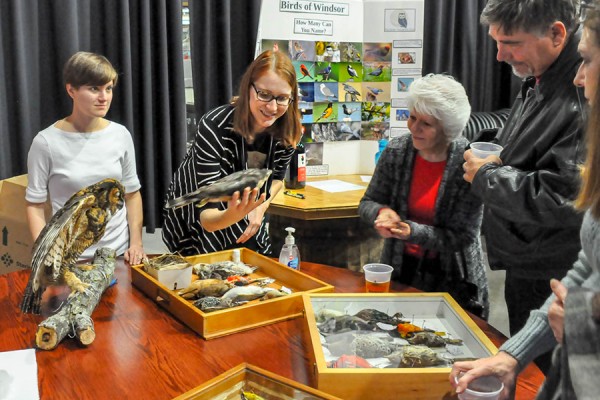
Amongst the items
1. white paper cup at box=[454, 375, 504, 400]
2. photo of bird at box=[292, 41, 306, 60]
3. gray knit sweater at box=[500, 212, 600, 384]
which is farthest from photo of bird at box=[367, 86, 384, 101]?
white paper cup at box=[454, 375, 504, 400]

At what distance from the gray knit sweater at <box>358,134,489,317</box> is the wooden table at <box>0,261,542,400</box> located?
53 centimetres

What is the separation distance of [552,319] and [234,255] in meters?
1.20

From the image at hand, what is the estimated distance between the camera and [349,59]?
11.6 feet

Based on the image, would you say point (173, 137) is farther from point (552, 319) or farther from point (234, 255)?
point (552, 319)

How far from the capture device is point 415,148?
2.18 m

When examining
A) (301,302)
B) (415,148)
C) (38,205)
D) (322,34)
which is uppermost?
(322,34)

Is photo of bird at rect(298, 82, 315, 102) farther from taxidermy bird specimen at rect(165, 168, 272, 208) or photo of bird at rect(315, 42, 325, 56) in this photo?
taxidermy bird specimen at rect(165, 168, 272, 208)

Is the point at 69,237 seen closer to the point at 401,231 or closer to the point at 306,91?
the point at 401,231

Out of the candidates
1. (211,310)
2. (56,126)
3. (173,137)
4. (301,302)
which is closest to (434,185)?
(301,302)

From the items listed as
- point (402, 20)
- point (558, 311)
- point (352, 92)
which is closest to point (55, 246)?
point (558, 311)

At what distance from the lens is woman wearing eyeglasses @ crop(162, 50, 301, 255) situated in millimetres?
2053

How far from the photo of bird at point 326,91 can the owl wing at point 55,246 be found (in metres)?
2.06

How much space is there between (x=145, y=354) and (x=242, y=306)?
0.28 metres

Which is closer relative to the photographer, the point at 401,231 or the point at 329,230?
the point at 401,231
